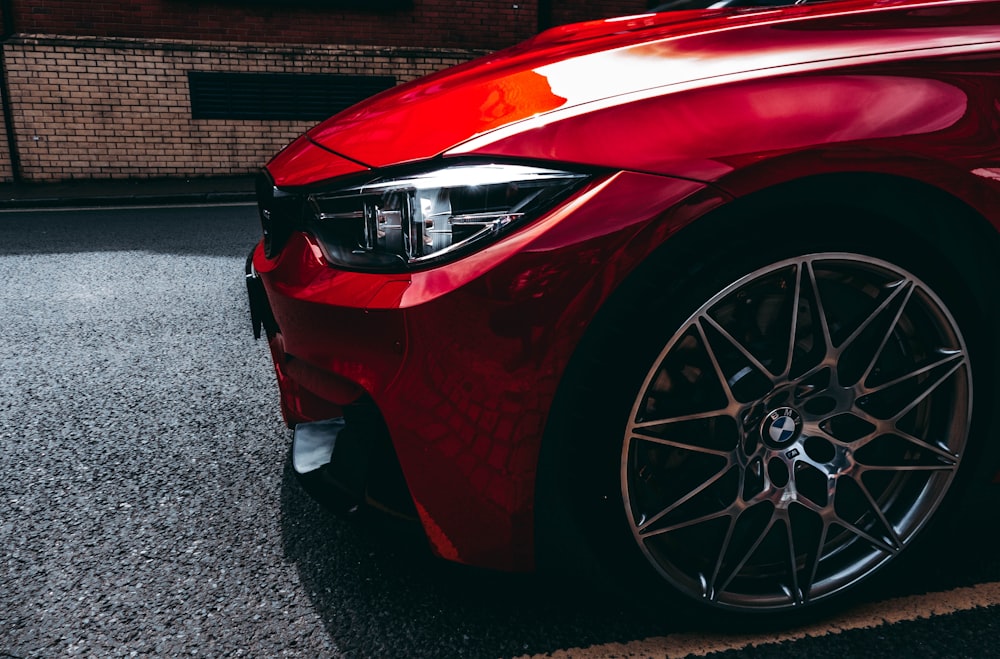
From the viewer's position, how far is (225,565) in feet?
6.60

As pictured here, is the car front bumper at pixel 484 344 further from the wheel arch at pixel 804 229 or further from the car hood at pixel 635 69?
the car hood at pixel 635 69

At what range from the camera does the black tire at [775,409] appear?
1513 millimetres

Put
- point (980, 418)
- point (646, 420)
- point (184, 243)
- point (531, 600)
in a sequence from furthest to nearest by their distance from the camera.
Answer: point (184, 243), point (531, 600), point (980, 418), point (646, 420)

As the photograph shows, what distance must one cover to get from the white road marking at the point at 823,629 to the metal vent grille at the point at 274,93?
997 cm

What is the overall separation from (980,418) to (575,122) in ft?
3.62

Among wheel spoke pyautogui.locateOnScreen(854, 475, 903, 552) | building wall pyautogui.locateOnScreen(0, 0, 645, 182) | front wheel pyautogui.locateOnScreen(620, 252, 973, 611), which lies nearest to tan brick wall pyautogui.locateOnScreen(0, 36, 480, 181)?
building wall pyautogui.locateOnScreen(0, 0, 645, 182)

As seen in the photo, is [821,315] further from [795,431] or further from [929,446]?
[929,446]

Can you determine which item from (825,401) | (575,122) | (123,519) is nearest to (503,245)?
(575,122)

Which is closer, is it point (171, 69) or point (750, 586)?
point (750, 586)

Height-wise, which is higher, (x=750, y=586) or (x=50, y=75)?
(x=50, y=75)

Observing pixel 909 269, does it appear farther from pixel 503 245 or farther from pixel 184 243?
pixel 184 243

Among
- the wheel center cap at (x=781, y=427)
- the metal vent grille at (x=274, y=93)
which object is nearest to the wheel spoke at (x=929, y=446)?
the wheel center cap at (x=781, y=427)

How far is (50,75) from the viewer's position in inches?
385

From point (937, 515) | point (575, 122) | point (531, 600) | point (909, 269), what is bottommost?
point (531, 600)
